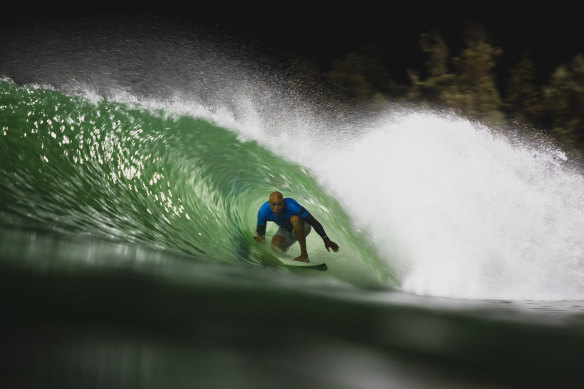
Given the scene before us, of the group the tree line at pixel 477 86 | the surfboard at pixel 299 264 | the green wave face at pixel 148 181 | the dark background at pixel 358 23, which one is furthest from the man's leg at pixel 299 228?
the dark background at pixel 358 23

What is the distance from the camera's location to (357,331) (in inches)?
46.8

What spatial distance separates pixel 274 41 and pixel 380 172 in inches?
314

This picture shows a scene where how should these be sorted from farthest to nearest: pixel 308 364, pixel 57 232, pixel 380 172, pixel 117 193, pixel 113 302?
pixel 380 172
pixel 117 193
pixel 57 232
pixel 113 302
pixel 308 364

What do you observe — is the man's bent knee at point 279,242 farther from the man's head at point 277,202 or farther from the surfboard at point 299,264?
the man's head at point 277,202

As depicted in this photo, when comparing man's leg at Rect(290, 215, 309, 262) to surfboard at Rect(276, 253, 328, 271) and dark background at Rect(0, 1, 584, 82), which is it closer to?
surfboard at Rect(276, 253, 328, 271)

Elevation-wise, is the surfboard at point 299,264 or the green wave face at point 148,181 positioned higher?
the green wave face at point 148,181

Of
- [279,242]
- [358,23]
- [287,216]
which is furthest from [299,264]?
[358,23]

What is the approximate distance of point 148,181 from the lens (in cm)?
324

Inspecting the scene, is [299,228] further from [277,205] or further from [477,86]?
[477,86]

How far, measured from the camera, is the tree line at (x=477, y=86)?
30.3 ft

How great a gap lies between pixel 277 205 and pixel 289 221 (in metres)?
0.18

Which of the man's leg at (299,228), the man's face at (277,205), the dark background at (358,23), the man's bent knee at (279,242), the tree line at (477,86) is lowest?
the man's bent knee at (279,242)

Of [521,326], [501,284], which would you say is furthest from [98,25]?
[521,326]

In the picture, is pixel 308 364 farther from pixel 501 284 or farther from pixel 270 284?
pixel 501 284
